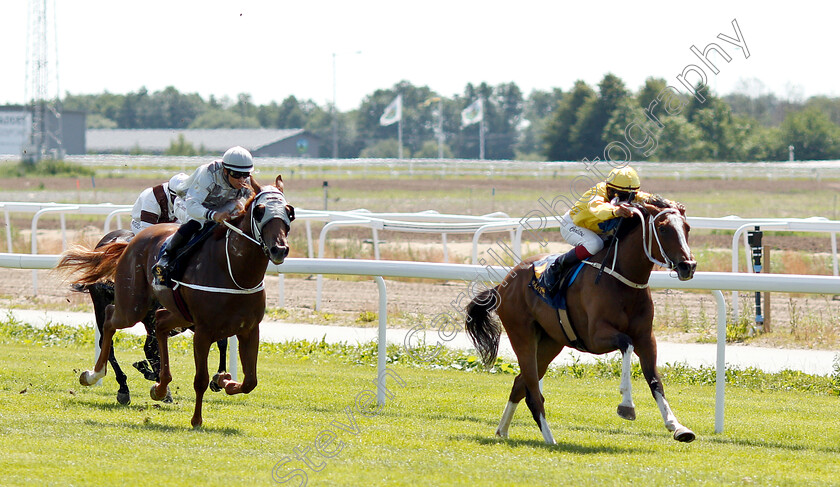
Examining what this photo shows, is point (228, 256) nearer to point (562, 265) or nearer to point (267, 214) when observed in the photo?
point (267, 214)

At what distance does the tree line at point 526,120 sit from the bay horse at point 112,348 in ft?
59.5

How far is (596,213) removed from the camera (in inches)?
228

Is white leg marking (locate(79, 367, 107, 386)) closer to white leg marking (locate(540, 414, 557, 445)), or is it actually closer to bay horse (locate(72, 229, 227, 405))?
bay horse (locate(72, 229, 227, 405))

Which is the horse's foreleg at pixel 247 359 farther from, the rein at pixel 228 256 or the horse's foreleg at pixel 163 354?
the horse's foreleg at pixel 163 354

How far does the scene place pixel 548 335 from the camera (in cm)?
613

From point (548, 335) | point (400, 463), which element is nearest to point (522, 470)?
point (400, 463)

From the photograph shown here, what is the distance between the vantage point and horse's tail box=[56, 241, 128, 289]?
24.3ft

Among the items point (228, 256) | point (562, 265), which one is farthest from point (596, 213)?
point (228, 256)

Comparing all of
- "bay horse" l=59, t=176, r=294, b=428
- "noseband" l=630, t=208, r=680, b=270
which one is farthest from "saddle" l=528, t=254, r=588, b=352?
"bay horse" l=59, t=176, r=294, b=428

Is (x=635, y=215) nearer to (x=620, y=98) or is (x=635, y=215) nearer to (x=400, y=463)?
(x=400, y=463)

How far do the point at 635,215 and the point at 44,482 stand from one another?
134 inches

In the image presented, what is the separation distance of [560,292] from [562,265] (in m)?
0.17

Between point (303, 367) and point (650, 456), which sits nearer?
point (650, 456)

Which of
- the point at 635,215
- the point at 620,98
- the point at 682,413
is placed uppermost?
the point at 620,98
